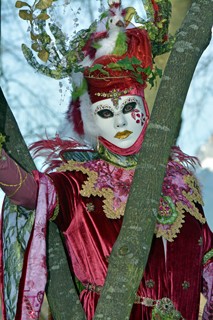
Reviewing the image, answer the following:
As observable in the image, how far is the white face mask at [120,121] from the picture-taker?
3.29 m

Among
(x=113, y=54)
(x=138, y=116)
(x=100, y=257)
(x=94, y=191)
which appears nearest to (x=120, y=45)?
(x=113, y=54)

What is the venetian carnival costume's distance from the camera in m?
Answer: 2.85

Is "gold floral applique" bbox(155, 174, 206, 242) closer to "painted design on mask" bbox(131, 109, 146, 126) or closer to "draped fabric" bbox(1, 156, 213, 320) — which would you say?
"draped fabric" bbox(1, 156, 213, 320)

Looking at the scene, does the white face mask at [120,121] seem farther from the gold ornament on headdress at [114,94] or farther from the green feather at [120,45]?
the green feather at [120,45]

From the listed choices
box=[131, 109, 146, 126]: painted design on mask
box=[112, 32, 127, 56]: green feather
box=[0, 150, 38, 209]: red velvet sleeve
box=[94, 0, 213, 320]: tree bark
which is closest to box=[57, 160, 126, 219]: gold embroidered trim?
box=[131, 109, 146, 126]: painted design on mask

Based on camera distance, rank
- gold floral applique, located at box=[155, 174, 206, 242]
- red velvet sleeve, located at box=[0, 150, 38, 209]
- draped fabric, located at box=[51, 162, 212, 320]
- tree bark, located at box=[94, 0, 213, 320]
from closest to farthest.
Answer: tree bark, located at box=[94, 0, 213, 320], red velvet sleeve, located at box=[0, 150, 38, 209], draped fabric, located at box=[51, 162, 212, 320], gold floral applique, located at box=[155, 174, 206, 242]

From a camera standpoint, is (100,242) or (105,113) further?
(105,113)

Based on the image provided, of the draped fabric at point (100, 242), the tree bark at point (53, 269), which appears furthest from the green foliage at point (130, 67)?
the tree bark at point (53, 269)

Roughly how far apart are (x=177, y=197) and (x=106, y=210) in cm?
38

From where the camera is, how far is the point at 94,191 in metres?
3.20

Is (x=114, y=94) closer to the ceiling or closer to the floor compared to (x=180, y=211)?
closer to the ceiling

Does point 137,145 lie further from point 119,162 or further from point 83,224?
point 83,224

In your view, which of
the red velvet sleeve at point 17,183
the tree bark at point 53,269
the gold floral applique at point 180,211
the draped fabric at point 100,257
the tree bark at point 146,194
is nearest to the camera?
the tree bark at point 146,194

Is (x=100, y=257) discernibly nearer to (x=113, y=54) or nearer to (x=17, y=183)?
(x=17, y=183)
